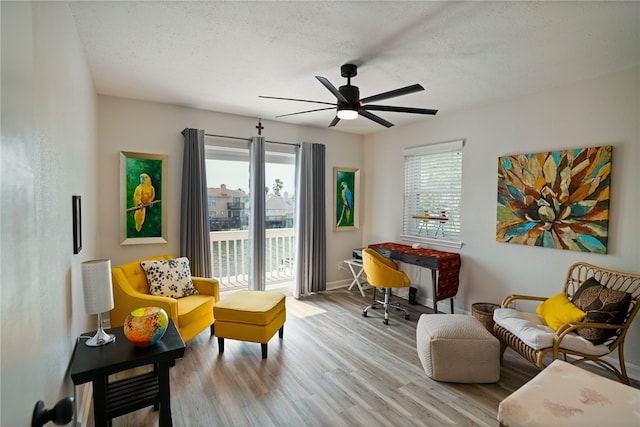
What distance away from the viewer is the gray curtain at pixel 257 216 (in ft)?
14.0

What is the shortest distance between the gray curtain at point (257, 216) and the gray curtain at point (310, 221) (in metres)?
0.60

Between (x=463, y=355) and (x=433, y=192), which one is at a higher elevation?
(x=433, y=192)

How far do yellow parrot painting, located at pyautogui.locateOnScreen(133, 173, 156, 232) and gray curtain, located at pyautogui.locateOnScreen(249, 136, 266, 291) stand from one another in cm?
124

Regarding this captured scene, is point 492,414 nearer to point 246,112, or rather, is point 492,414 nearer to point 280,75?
point 280,75

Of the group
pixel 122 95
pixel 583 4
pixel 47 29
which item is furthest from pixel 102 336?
pixel 583 4

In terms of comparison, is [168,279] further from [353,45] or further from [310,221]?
[353,45]

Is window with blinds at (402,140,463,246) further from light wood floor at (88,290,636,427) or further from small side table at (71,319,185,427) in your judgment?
small side table at (71,319,185,427)

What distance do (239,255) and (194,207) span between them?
3.42ft

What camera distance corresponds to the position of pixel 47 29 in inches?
55.3

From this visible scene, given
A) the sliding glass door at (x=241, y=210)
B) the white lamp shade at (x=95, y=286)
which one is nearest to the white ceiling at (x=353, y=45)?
the sliding glass door at (x=241, y=210)

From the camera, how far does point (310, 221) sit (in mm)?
4766

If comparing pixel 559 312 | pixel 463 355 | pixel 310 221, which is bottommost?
pixel 463 355

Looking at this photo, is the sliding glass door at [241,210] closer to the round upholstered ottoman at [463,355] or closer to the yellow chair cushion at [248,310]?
the yellow chair cushion at [248,310]

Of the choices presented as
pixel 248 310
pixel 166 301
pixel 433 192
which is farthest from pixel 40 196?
pixel 433 192
